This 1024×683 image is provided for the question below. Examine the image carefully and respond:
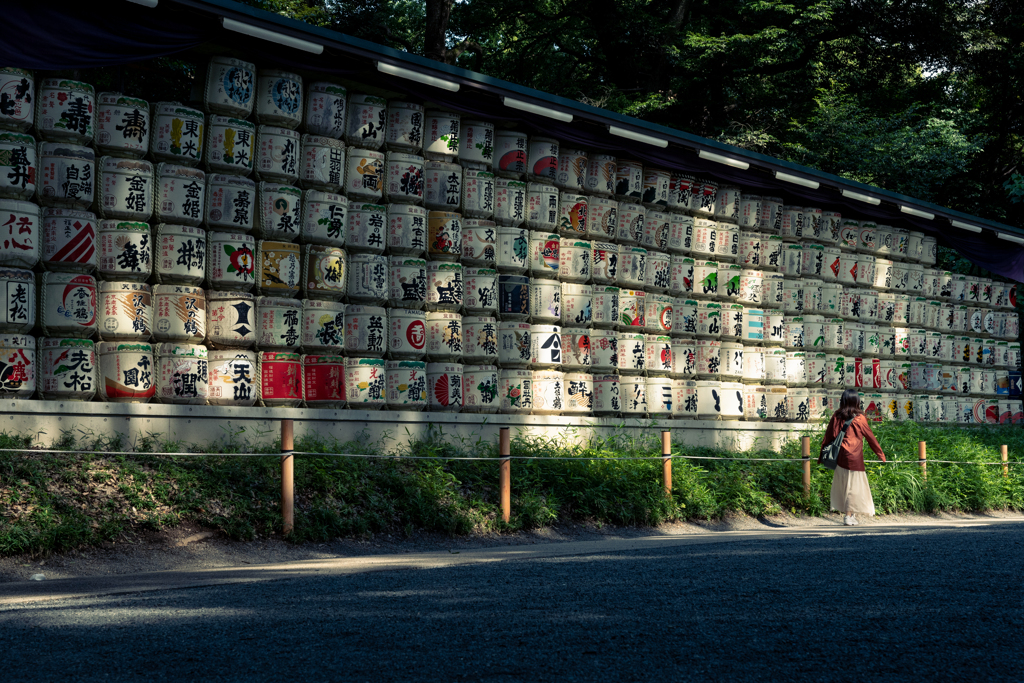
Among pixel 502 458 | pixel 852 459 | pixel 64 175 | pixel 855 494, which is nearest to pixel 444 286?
pixel 502 458

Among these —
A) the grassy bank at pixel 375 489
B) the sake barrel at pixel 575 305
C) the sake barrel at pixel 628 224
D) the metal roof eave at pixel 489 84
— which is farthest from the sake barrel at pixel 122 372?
the sake barrel at pixel 628 224

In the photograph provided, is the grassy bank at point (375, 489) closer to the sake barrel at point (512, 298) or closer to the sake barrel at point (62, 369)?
the sake barrel at point (62, 369)

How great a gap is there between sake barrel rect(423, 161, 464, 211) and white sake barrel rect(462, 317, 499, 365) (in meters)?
1.36

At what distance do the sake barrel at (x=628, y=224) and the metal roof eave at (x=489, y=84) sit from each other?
1.05m

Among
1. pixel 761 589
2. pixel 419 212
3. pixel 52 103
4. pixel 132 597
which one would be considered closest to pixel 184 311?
pixel 52 103

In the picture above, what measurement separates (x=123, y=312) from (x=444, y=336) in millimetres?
3567

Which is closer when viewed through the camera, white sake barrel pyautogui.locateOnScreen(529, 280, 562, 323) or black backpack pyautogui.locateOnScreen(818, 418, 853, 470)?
white sake barrel pyautogui.locateOnScreen(529, 280, 562, 323)

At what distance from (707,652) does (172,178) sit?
7364 mm

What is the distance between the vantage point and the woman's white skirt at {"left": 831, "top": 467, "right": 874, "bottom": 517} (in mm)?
12383

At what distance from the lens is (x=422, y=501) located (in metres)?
9.64

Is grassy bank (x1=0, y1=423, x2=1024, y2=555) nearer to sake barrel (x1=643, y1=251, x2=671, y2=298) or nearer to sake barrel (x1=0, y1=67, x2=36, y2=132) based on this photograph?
sake barrel (x1=643, y1=251, x2=671, y2=298)

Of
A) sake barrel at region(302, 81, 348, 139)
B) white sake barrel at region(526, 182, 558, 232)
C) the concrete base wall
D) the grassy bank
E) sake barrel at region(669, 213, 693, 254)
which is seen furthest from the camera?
sake barrel at region(669, 213, 693, 254)

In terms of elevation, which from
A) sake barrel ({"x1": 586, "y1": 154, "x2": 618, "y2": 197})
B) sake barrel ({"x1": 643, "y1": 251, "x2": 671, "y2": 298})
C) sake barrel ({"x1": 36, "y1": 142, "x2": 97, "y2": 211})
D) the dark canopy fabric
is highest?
the dark canopy fabric

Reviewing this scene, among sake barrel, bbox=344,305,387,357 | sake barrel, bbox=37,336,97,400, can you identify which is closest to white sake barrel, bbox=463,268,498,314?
sake barrel, bbox=344,305,387,357
